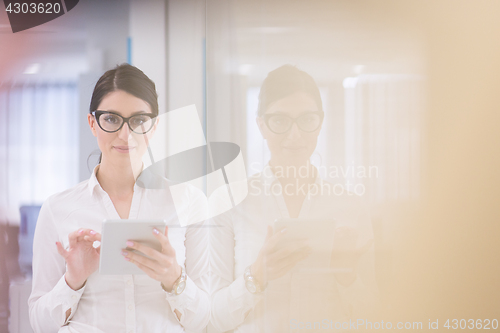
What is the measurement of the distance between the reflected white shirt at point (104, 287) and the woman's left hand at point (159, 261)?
0.06m

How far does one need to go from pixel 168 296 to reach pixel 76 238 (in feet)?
1.22

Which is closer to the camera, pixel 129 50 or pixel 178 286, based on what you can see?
pixel 178 286

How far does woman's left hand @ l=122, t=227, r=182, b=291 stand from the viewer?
3.94ft

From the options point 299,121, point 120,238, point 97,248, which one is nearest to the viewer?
point 120,238

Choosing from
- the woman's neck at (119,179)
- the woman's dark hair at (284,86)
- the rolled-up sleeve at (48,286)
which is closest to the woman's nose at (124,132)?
the woman's neck at (119,179)

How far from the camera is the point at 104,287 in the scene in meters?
1.33

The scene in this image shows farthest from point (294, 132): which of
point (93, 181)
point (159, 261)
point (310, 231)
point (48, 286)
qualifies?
point (48, 286)

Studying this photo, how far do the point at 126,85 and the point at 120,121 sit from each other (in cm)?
14

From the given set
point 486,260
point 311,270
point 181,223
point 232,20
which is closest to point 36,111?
point 181,223

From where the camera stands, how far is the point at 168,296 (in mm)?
1293

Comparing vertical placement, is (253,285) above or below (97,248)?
below

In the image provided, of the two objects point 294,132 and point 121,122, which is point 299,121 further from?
point 121,122

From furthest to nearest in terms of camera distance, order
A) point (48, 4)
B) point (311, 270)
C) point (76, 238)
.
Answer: point (48, 4) → point (311, 270) → point (76, 238)

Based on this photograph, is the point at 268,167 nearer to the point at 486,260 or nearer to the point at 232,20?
the point at 232,20
